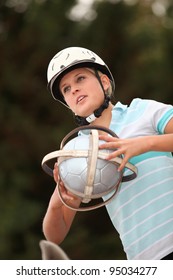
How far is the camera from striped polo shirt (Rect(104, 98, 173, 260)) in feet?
9.59

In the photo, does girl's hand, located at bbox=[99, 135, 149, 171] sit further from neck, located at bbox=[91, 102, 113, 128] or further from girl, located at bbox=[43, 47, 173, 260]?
neck, located at bbox=[91, 102, 113, 128]

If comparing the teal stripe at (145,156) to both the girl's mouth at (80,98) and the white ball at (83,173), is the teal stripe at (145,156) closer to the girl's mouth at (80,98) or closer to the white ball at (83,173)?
the white ball at (83,173)

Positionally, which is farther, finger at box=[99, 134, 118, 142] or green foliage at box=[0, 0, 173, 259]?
green foliage at box=[0, 0, 173, 259]

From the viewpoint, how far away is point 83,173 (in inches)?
111

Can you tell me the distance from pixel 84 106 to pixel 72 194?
0.34 meters

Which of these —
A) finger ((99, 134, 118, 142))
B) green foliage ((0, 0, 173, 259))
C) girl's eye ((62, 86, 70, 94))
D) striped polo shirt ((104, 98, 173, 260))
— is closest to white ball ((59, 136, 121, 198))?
finger ((99, 134, 118, 142))

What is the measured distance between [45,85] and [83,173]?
1098 centimetres

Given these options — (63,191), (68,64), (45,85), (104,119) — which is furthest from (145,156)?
(45,85)

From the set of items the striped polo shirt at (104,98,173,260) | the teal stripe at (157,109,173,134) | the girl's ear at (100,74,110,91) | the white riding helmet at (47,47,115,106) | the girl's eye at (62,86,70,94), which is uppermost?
the white riding helmet at (47,47,115,106)

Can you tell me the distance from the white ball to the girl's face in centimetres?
18

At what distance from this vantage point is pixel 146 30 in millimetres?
13742

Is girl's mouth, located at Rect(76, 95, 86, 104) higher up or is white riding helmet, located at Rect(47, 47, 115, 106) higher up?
white riding helmet, located at Rect(47, 47, 115, 106)

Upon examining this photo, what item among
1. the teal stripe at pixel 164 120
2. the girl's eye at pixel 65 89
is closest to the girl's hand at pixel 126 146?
the teal stripe at pixel 164 120
